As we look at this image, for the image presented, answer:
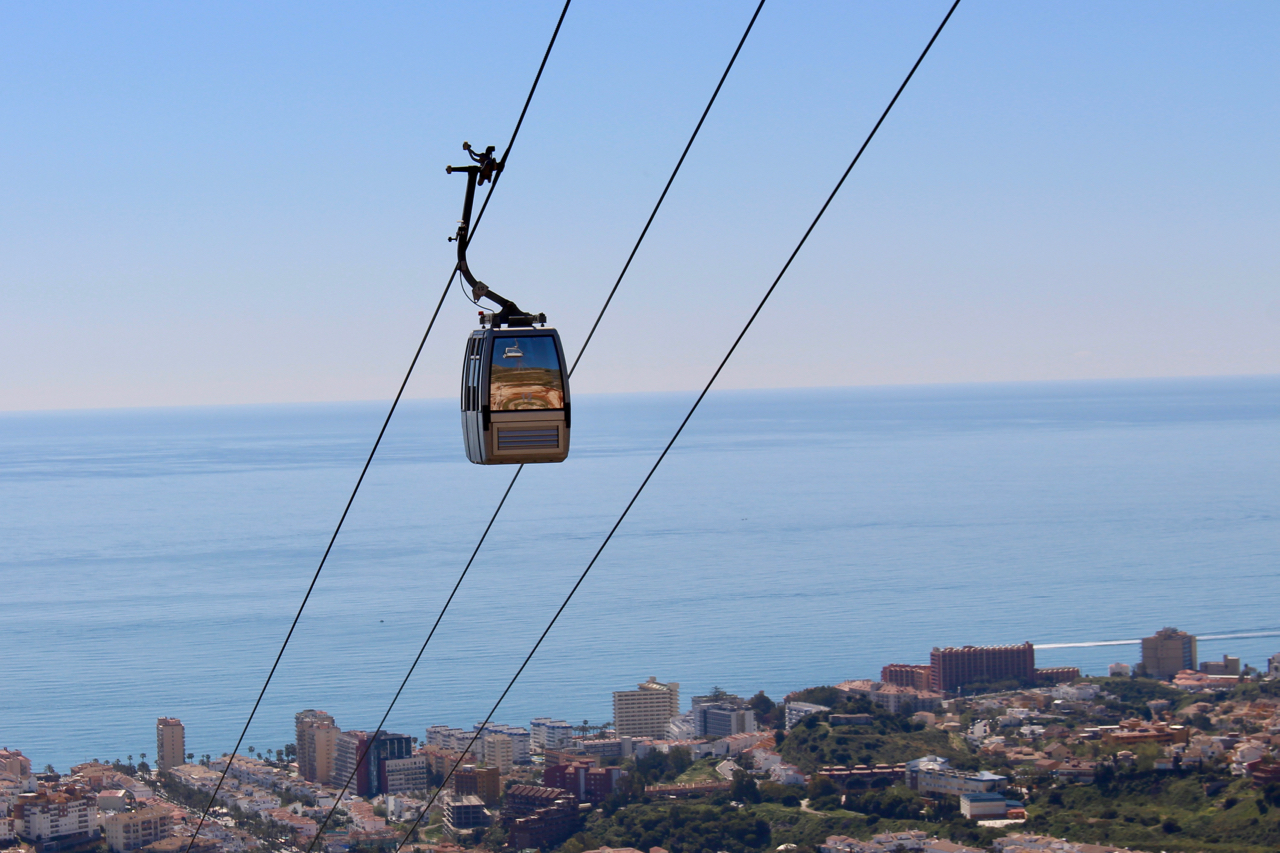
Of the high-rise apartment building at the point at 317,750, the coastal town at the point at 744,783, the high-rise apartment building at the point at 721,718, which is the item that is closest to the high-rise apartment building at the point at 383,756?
the coastal town at the point at 744,783

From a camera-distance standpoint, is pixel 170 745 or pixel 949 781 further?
pixel 170 745

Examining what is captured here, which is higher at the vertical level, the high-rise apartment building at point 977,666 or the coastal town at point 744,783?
the high-rise apartment building at point 977,666

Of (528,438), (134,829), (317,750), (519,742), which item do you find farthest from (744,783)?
(528,438)

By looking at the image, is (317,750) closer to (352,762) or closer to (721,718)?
(352,762)

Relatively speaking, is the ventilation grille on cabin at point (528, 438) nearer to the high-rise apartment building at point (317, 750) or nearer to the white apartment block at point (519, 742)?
the white apartment block at point (519, 742)

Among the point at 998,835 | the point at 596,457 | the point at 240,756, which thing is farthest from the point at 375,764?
the point at 596,457

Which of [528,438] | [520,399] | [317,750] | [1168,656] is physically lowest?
[317,750]

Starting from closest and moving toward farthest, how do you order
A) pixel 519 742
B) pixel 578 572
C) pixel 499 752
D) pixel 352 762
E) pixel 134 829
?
pixel 134 829, pixel 352 762, pixel 499 752, pixel 519 742, pixel 578 572
